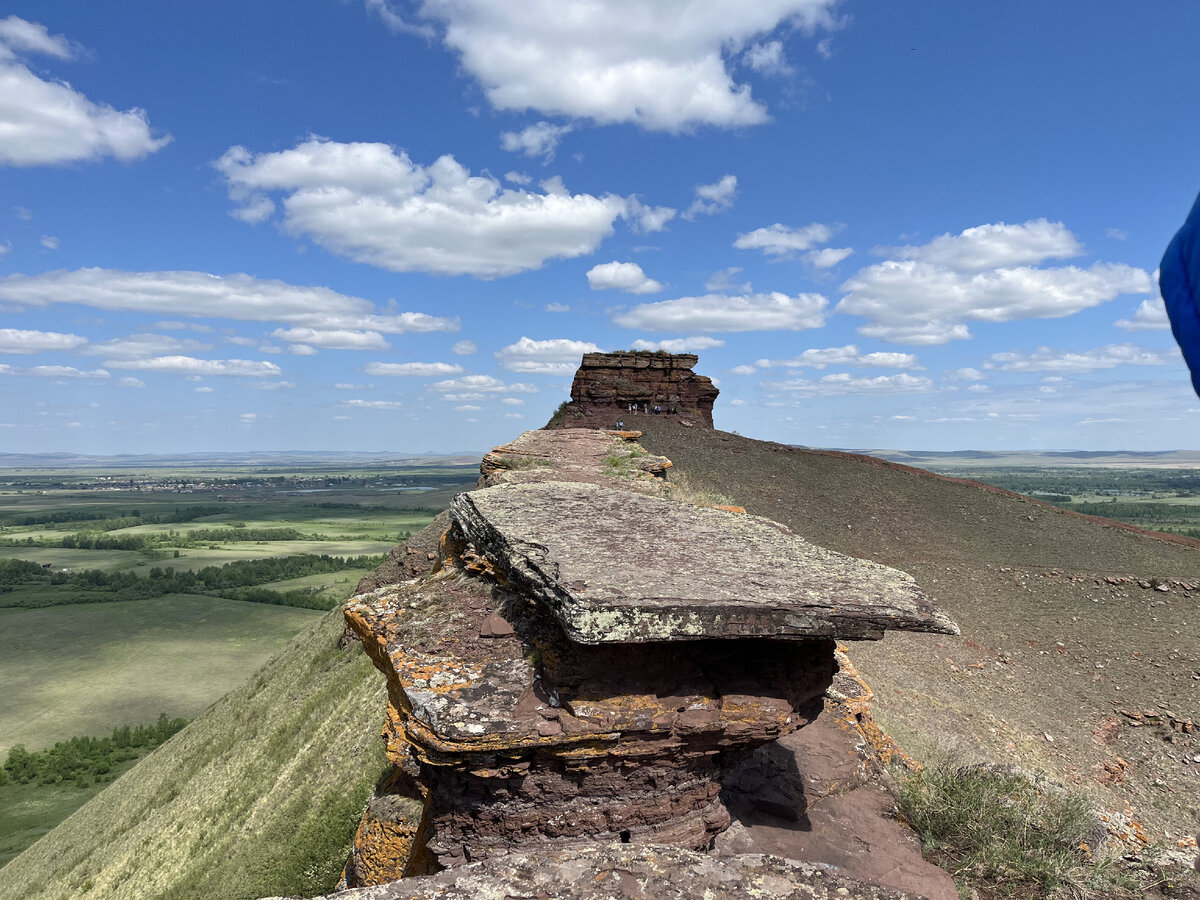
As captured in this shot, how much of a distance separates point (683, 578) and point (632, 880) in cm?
177

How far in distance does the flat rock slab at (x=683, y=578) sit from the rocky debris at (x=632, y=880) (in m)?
1.20

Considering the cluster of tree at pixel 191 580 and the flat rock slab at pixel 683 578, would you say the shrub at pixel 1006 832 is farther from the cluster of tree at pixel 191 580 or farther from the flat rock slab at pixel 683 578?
the cluster of tree at pixel 191 580

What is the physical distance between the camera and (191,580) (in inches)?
3305

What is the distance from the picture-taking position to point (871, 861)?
4.61m

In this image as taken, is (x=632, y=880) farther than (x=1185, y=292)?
Yes

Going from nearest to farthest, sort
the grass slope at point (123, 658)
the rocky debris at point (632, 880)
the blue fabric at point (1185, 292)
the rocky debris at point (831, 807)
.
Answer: the blue fabric at point (1185, 292) < the rocky debris at point (632, 880) < the rocky debris at point (831, 807) < the grass slope at point (123, 658)

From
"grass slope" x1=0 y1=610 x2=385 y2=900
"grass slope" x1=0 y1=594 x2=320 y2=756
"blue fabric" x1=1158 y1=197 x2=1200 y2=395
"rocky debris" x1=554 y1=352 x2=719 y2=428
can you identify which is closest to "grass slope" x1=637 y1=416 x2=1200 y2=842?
"rocky debris" x1=554 y1=352 x2=719 y2=428

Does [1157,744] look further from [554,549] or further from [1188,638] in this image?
[554,549]

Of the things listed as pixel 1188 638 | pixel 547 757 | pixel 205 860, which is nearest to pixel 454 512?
pixel 547 757

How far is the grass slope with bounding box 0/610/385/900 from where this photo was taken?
24.8 ft

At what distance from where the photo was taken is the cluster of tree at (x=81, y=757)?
36312mm

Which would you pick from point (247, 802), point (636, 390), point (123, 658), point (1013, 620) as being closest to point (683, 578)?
point (247, 802)

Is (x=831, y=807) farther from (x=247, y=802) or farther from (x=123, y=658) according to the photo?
(x=123, y=658)

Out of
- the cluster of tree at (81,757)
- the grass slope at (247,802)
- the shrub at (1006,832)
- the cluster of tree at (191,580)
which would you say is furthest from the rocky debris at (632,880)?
the cluster of tree at (191,580)
